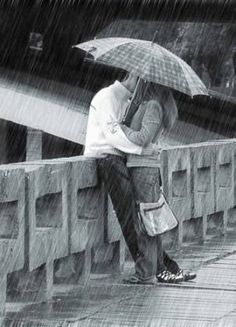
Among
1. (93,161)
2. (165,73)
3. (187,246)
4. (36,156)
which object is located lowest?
(36,156)

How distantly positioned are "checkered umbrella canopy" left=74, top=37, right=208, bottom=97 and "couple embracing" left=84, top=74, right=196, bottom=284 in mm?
203

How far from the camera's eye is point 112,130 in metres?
10.8

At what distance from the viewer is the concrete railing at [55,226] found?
9.55m

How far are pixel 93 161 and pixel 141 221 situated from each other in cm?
74

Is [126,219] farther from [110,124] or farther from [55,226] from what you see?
[110,124]

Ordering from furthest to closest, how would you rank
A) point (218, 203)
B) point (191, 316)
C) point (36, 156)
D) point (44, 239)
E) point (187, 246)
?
point (36, 156) → point (218, 203) → point (187, 246) → point (44, 239) → point (191, 316)

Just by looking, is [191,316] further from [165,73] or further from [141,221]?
[165,73]

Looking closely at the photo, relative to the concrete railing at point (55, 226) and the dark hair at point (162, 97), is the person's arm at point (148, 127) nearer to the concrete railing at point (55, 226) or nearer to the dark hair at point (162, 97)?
the dark hair at point (162, 97)

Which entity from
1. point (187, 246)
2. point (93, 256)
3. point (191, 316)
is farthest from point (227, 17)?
point (191, 316)

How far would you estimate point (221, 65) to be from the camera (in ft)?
122

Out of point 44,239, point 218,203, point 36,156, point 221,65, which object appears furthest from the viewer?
point 221,65

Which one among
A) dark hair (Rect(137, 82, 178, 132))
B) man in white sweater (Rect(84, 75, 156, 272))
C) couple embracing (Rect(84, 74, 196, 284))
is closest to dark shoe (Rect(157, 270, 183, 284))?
couple embracing (Rect(84, 74, 196, 284))

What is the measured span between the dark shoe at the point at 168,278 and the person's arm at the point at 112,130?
3.59ft

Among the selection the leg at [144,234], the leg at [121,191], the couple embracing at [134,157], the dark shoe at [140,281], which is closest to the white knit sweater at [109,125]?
the couple embracing at [134,157]
